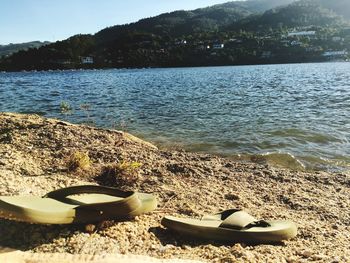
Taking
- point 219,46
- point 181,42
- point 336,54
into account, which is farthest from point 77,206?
point 181,42

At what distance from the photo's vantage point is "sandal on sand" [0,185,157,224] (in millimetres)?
4008

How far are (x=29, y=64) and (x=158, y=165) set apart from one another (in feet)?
555

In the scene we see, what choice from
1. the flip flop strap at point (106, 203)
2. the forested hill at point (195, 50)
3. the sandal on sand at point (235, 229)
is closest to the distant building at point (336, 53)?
the forested hill at point (195, 50)

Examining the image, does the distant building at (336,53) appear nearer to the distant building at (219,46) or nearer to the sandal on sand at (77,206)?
the distant building at (219,46)

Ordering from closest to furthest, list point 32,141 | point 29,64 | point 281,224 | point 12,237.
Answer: point 12,237, point 281,224, point 32,141, point 29,64

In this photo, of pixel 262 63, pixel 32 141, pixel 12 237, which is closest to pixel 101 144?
pixel 32 141

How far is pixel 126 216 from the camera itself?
4.57 metres

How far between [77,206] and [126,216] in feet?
1.79

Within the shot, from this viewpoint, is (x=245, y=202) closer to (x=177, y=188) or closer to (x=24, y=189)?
(x=177, y=188)

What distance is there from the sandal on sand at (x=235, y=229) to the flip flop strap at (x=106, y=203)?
0.41 m

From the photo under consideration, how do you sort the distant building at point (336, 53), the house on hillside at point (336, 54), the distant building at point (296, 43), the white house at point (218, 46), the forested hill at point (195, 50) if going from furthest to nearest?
the white house at point (218, 46) → the forested hill at point (195, 50) → the distant building at point (296, 43) → the distant building at point (336, 53) → the house on hillside at point (336, 54)

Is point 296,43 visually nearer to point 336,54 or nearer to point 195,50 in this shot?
point 336,54

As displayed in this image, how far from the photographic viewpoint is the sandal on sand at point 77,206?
4.01 meters

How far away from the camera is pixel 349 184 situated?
760 centimetres
